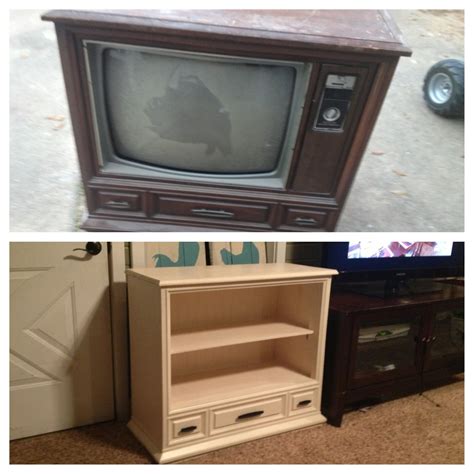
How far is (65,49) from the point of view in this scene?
1.09m

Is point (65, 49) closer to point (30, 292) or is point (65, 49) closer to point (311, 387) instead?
point (30, 292)

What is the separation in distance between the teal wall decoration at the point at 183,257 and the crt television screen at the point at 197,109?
49cm

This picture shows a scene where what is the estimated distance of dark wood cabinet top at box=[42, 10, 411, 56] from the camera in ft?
3.41

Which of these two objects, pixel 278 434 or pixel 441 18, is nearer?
pixel 441 18

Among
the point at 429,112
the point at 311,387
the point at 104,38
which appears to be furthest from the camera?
the point at 311,387

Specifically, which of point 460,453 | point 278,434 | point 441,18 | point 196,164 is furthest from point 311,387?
point 441,18

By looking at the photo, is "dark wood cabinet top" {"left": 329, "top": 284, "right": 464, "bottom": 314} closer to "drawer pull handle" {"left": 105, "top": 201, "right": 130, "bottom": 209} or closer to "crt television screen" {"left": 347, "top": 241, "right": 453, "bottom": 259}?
"crt television screen" {"left": 347, "top": 241, "right": 453, "bottom": 259}

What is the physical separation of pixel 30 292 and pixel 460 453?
5.12ft

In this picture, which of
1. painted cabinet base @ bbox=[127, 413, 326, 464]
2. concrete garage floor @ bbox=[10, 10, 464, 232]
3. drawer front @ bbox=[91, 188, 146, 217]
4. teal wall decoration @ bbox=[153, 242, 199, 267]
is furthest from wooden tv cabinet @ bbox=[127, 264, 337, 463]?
concrete garage floor @ bbox=[10, 10, 464, 232]

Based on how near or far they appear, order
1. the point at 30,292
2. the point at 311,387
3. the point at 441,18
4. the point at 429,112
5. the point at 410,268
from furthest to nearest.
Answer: the point at 410,268
the point at 311,387
the point at 30,292
the point at 429,112
the point at 441,18

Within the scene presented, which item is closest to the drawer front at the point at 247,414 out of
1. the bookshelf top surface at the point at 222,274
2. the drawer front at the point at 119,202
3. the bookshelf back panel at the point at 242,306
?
the bookshelf back panel at the point at 242,306

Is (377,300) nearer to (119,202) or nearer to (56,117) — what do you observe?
(119,202)

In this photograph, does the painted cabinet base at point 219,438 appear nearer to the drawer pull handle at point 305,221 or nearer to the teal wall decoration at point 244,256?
the teal wall decoration at point 244,256

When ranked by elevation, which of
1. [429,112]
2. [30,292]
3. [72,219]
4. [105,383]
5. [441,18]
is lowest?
[105,383]
